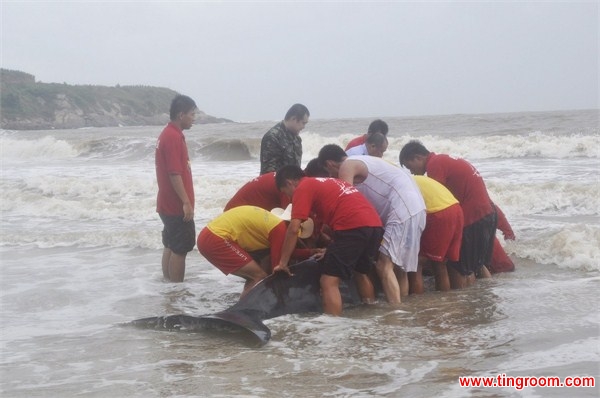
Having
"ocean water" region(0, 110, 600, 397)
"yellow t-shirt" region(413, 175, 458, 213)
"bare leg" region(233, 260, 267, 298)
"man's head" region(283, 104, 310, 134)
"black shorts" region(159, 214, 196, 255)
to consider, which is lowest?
"ocean water" region(0, 110, 600, 397)

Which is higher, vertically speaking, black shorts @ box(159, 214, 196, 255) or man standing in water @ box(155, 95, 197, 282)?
man standing in water @ box(155, 95, 197, 282)

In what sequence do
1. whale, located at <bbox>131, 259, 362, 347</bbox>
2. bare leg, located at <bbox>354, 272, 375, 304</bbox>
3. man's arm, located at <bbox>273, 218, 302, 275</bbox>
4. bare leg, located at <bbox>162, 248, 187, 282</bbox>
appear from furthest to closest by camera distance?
bare leg, located at <bbox>162, 248, 187, 282</bbox>, bare leg, located at <bbox>354, 272, 375, 304</bbox>, man's arm, located at <bbox>273, 218, 302, 275</bbox>, whale, located at <bbox>131, 259, 362, 347</bbox>

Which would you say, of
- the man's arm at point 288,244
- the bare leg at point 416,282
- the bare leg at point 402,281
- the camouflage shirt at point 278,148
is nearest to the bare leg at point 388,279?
the bare leg at point 402,281

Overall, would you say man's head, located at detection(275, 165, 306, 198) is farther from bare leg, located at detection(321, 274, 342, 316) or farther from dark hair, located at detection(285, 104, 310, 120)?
dark hair, located at detection(285, 104, 310, 120)

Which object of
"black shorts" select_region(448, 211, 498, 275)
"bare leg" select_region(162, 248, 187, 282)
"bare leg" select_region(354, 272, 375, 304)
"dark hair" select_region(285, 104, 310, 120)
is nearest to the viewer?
"bare leg" select_region(354, 272, 375, 304)

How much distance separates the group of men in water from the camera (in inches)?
223

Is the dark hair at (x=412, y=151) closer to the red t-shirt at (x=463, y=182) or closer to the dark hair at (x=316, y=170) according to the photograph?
the red t-shirt at (x=463, y=182)

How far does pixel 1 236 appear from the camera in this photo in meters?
10.7

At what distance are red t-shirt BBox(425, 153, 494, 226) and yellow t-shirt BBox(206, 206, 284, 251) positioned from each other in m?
1.72

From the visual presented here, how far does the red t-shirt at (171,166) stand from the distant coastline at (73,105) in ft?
240

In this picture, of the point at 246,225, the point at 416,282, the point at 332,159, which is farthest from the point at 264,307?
the point at 416,282

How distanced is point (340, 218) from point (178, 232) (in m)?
1.85

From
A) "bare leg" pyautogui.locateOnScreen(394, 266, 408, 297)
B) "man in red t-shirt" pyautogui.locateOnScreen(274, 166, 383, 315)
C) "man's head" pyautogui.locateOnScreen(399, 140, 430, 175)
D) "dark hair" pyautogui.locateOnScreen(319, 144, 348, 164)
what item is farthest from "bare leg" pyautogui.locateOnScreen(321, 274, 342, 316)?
"man's head" pyautogui.locateOnScreen(399, 140, 430, 175)

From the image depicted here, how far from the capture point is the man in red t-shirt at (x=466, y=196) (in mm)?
6633
